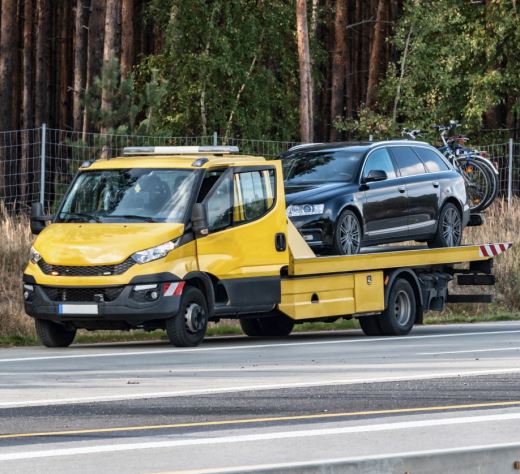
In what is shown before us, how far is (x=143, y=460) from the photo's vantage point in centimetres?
873

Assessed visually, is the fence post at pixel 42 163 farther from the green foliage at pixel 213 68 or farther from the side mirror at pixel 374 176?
the green foliage at pixel 213 68

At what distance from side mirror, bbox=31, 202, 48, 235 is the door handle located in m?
2.60

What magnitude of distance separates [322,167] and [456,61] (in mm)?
27154

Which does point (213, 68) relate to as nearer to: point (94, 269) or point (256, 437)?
point (94, 269)

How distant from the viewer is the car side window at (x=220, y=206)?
59.1 ft

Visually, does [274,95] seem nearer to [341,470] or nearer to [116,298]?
[116,298]

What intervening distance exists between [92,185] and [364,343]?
11.8ft

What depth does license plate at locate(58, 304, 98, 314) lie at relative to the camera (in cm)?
1711

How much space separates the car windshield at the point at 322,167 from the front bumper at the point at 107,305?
3.44 meters

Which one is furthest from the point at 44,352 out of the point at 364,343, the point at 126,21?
the point at 126,21

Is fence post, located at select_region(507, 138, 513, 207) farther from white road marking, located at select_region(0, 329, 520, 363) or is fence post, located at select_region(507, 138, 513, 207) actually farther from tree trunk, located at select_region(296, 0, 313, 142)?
white road marking, located at select_region(0, 329, 520, 363)

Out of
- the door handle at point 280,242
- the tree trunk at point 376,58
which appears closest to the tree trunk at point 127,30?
the tree trunk at point 376,58

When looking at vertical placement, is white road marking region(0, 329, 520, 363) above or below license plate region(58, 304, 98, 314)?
below


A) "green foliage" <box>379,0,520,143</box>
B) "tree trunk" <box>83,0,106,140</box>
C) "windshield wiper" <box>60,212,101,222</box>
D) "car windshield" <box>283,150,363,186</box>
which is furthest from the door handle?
"green foliage" <box>379,0,520,143</box>
